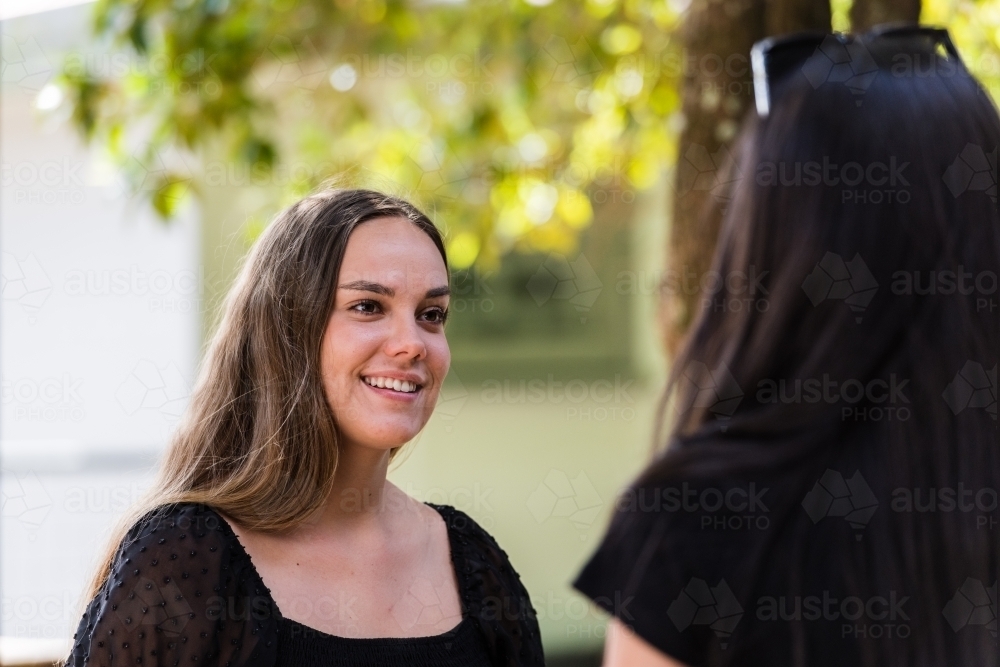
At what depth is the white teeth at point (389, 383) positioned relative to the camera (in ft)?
7.25

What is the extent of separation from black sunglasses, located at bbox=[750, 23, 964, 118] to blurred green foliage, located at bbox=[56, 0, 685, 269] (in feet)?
8.86

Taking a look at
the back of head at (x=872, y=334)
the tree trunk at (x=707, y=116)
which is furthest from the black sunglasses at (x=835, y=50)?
the tree trunk at (x=707, y=116)

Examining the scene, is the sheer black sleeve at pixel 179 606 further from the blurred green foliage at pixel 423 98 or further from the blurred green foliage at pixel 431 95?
the blurred green foliage at pixel 431 95

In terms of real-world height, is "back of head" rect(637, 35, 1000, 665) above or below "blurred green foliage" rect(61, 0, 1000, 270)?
below

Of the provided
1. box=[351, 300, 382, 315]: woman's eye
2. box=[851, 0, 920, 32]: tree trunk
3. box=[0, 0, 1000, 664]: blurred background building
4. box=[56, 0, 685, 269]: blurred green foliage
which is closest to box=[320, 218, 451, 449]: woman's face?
box=[351, 300, 382, 315]: woman's eye

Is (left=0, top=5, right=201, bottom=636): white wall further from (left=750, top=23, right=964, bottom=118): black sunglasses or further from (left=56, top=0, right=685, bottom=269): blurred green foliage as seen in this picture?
(left=750, top=23, right=964, bottom=118): black sunglasses

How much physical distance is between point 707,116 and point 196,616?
77.8 inches

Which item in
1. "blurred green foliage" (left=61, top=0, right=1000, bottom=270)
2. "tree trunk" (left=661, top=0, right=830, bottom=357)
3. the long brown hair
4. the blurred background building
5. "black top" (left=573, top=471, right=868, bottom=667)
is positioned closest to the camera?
"black top" (left=573, top=471, right=868, bottom=667)

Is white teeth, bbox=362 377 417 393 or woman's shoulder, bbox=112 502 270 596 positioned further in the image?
white teeth, bbox=362 377 417 393

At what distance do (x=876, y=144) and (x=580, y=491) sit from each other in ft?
23.8

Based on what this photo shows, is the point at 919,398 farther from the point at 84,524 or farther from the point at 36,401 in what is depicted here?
the point at 36,401

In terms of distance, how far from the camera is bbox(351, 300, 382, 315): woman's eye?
2.23 meters

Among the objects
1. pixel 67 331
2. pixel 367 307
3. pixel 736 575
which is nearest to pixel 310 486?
pixel 367 307

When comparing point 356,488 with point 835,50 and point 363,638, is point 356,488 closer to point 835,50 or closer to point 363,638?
point 363,638
